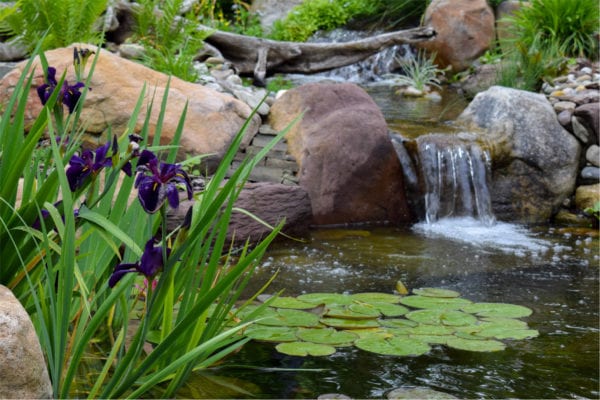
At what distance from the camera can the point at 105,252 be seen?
2.54m

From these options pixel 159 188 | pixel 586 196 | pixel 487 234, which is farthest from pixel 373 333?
pixel 586 196

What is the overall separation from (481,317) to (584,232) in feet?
10.3

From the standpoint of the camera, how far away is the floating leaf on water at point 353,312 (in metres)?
3.74

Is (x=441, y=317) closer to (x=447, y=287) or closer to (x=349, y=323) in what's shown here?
(x=349, y=323)

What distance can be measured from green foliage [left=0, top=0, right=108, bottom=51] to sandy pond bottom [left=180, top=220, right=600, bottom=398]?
3117mm

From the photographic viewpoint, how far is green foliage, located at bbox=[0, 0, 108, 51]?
7.43 meters

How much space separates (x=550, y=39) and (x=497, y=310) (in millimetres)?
6658

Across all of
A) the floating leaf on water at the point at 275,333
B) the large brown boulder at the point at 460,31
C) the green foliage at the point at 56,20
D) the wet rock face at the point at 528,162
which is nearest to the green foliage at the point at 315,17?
the large brown boulder at the point at 460,31

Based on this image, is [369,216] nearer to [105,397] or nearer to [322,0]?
[105,397]

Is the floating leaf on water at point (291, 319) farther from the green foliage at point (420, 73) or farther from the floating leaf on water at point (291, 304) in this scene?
the green foliage at point (420, 73)

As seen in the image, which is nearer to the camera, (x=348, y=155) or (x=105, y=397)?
(x=105, y=397)

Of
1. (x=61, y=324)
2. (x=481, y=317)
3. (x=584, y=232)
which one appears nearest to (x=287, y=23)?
(x=584, y=232)

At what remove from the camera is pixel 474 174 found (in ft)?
23.3

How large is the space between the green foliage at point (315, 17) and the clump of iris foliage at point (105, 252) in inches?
397
